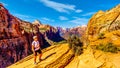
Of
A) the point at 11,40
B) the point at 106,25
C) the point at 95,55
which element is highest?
the point at 106,25

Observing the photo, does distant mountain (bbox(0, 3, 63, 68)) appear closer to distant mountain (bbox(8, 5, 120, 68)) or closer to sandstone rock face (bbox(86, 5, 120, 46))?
sandstone rock face (bbox(86, 5, 120, 46))

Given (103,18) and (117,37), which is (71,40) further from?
(103,18)

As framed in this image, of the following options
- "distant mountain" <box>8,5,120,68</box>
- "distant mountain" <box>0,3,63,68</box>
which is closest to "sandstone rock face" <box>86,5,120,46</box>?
"distant mountain" <box>8,5,120,68</box>

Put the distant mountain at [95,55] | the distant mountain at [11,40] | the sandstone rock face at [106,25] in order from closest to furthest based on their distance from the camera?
the distant mountain at [95,55] < the sandstone rock face at [106,25] < the distant mountain at [11,40]

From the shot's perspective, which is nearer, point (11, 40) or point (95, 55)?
point (95, 55)

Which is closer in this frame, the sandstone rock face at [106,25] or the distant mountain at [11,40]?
the sandstone rock face at [106,25]

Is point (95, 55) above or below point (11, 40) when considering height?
above

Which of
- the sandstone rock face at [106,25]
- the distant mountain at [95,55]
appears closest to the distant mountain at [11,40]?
the sandstone rock face at [106,25]

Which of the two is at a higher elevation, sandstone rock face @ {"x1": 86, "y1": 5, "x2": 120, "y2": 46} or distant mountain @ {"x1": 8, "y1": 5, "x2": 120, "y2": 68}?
sandstone rock face @ {"x1": 86, "y1": 5, "x2": 120, "y2": 46}

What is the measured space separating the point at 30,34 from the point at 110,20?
518ft

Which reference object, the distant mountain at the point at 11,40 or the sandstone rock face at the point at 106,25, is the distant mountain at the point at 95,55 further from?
the distant mountain at the point at 11,40

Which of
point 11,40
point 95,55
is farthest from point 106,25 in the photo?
point 11,40

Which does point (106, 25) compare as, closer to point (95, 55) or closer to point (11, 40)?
point (95, 55)

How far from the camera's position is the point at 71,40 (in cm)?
2758
